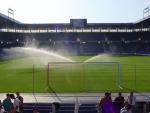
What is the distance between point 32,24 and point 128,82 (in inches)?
4346

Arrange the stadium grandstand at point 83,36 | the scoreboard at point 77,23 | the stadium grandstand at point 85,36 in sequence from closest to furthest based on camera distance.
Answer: the stadium grandstand at point 83,36, the stadium grandstand at point 85,36, the scoreboard at point 77,23

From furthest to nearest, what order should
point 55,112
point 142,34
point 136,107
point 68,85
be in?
point 142,34
point 68,85
point 136,107
point 55,112

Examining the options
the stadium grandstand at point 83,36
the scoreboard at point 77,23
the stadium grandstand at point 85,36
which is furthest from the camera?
the scoreboard at point 77,23

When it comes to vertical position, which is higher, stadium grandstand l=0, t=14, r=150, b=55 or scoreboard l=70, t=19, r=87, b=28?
scoreboard l=70, t=19, r=87, b=28

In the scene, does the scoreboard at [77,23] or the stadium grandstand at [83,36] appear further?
the scoreboard at [77,23]

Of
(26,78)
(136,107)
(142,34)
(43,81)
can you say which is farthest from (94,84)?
(142,34)

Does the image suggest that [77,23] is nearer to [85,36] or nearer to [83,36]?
[83,36]

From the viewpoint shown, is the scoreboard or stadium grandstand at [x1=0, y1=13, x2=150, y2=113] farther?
the scoreboard

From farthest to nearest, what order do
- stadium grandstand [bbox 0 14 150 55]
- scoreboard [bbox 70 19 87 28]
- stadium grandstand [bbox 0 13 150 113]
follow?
scoreboard [bbox 70 19 87 28] → stadium grandstand [bbox 0 14 150 55] → stadium grandstand [bbox 0 13 150 113]

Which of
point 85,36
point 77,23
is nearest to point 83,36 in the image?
point 85,36

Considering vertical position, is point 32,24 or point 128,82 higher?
point 32,24

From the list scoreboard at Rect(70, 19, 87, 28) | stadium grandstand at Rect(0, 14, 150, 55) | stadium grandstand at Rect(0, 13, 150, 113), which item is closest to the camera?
stadium grandstand at Rect(0, 13, 150, 113)

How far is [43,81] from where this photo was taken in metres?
44.6

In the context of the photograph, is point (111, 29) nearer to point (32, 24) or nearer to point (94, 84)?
point (32, 24)
